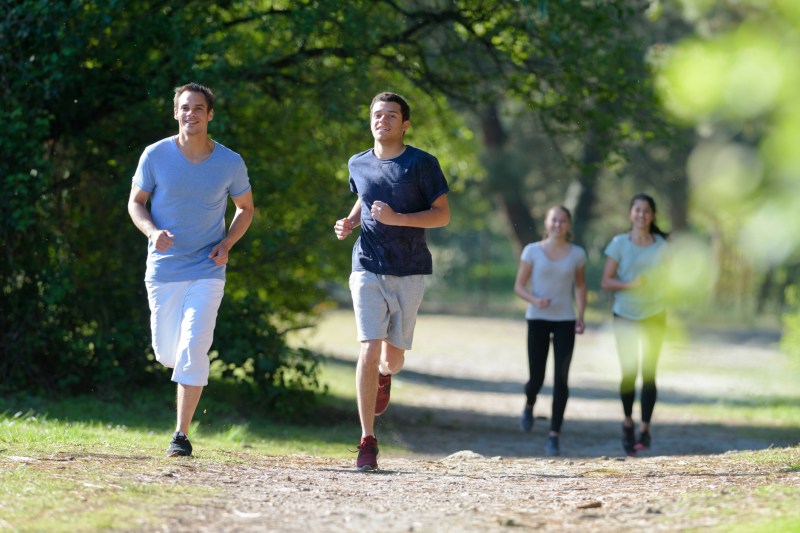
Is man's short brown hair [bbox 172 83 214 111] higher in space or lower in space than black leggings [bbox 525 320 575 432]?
higher

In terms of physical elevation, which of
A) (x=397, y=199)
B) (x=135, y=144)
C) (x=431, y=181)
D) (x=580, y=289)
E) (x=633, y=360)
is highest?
(x=135, y=144)

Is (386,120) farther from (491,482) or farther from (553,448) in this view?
(553,448)

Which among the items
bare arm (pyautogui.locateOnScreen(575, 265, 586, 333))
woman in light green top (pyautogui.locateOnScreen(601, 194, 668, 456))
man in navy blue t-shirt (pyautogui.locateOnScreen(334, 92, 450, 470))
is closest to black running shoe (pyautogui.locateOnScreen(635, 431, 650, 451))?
woman in light green top (pyautogui.locateOnScreen(601, 194, 668, 456))

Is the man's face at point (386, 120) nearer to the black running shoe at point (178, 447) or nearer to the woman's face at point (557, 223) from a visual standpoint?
the black running shoe at point (178, 447)

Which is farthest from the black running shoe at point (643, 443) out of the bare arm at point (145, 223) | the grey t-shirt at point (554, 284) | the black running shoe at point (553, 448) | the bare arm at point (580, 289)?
the bare arm at point (145, 223)

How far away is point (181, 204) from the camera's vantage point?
7.22 m

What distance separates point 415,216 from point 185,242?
1492 mm

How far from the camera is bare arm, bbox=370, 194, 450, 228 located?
6672 millimetres

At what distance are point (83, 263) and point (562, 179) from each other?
29546 millimetres

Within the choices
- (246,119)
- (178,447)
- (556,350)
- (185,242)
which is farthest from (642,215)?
(246,119)

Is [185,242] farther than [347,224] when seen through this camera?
Yes

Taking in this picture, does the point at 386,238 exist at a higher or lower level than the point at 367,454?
higher

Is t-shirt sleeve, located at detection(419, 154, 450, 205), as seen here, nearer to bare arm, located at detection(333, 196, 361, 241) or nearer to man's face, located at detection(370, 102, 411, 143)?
man's face, located at detection(370, 102, 411, 143)

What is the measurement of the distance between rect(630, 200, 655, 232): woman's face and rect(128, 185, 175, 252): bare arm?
4.65m
